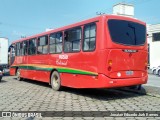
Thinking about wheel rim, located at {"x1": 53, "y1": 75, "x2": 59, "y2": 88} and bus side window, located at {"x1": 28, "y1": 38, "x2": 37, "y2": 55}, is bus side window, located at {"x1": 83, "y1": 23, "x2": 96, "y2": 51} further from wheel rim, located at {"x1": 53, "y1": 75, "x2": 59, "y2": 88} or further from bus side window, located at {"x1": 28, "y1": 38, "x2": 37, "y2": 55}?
bus side window, located at {"x1": 28, "y1": 38, "x2": 37, "y2": 55}

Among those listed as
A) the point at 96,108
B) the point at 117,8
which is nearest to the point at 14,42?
the point at 96,108

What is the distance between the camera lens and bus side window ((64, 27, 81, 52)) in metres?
11.9

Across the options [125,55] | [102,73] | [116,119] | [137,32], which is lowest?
[116,119]

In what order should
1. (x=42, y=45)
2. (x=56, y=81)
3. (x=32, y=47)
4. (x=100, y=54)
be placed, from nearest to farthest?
(x=100, y=54) → (x=56, y=81) → (x=42, y=45) → (x=32, y=47)

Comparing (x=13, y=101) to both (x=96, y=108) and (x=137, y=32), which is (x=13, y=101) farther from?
(x=137, y=32)

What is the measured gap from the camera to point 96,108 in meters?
8.94

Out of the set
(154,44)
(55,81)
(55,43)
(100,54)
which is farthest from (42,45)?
(154,44)

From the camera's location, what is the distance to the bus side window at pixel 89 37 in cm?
1084

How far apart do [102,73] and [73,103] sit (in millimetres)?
1524

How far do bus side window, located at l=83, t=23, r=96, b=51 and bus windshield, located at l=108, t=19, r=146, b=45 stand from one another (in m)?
0.72

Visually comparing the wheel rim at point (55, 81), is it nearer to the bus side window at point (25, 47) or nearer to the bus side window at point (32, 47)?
the bus side window at point (32, 47)

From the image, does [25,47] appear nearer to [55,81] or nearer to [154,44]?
[55,81]

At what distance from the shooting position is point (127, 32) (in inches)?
A: 436

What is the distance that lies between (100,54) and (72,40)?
237 centimetres
